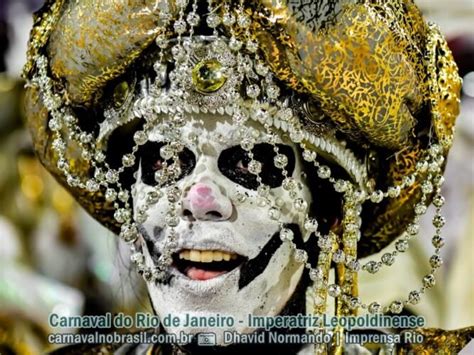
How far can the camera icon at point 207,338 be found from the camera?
1.45 meters

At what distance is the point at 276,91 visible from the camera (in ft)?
4.65

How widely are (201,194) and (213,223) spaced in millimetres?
43

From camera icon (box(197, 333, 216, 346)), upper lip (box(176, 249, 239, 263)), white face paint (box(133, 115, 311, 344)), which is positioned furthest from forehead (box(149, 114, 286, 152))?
camera icon (box(197, 333, 216, 346))

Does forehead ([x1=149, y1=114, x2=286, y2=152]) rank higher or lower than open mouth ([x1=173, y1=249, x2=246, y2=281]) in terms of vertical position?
higher

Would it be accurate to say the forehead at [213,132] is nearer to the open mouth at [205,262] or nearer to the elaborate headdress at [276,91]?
the elaborate headdress at [276,91]

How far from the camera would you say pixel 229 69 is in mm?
1408

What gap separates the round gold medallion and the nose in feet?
0.43

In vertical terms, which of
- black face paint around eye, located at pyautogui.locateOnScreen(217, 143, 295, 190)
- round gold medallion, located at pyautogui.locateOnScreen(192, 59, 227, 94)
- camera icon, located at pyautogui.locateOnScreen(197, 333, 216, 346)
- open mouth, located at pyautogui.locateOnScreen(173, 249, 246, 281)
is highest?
round gold medallion, located at pyautogui.locateOnScreen(192, 59, 227, 94)

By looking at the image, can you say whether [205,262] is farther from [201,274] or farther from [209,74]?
[209,74]

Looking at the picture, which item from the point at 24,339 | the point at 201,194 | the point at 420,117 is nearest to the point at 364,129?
the point at 420,117

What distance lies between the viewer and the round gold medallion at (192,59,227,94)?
4.61 feet

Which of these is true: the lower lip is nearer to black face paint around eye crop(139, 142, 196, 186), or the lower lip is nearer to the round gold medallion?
black face paint around eye crop(139, 142, 196, 186)

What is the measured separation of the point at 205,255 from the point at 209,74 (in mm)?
236

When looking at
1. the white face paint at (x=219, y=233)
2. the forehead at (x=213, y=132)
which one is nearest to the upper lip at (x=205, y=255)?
the white face paint at (x=219, y=233)
